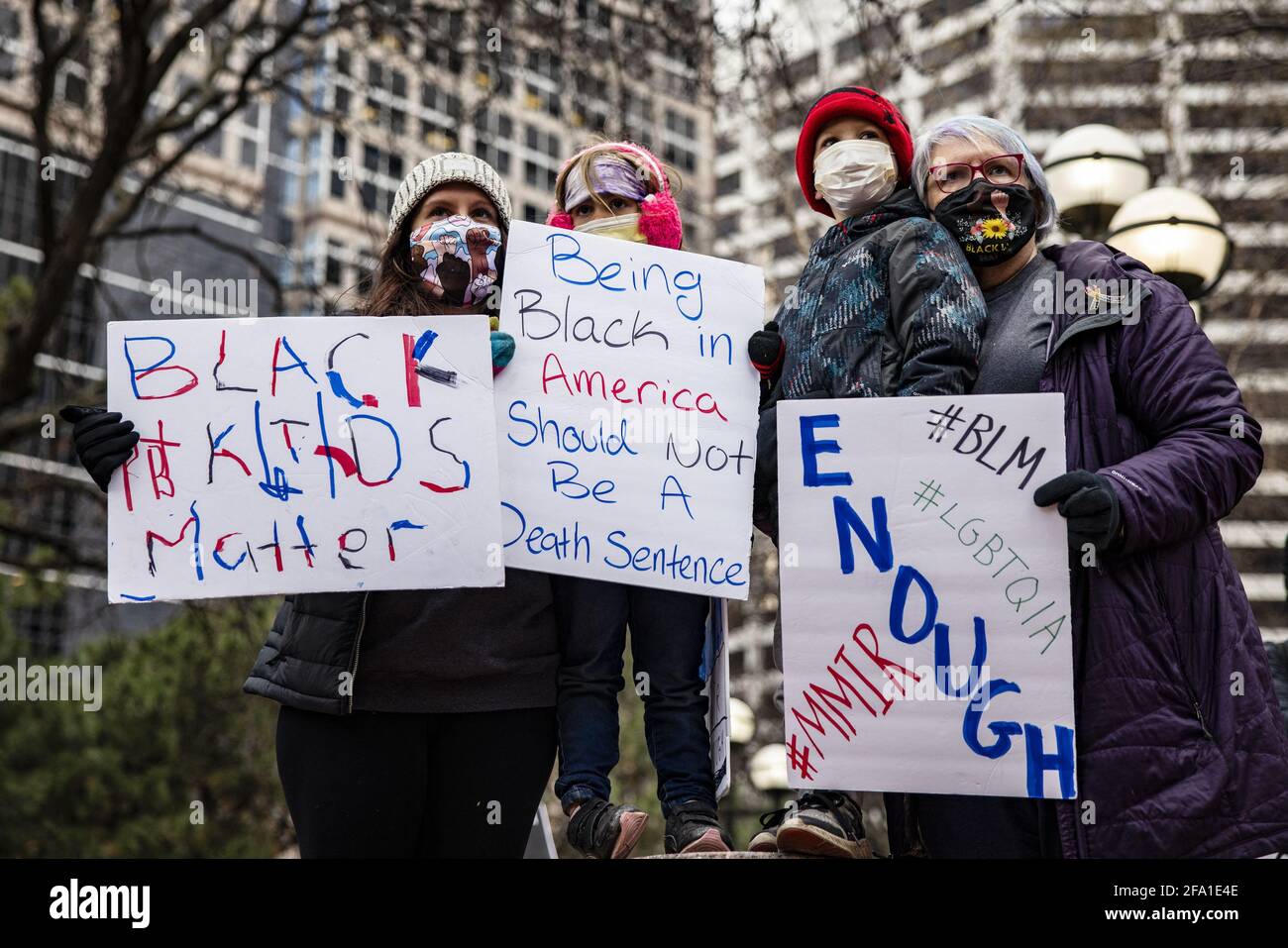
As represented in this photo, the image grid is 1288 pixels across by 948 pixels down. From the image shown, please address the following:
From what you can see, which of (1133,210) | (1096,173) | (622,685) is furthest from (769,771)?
(622,685)

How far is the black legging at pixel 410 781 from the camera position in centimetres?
303

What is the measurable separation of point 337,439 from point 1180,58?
977 cm

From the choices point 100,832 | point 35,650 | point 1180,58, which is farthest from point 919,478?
point 35,650

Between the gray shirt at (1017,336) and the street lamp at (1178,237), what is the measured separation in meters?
4.24

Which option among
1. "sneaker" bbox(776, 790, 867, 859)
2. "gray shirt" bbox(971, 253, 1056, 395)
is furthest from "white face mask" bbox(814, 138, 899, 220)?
"sneaker" bbox(776, 790, 867, 859)

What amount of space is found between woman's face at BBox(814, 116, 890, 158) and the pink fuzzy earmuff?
1.29ft

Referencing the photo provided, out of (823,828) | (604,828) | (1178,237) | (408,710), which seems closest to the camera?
(823,828)

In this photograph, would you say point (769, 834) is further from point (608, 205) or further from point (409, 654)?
point (608, 205)

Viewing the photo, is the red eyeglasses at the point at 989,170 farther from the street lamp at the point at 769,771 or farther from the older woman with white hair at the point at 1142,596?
the street lamp at the point at 769,771

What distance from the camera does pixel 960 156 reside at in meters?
3.16

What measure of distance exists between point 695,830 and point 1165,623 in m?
1.02

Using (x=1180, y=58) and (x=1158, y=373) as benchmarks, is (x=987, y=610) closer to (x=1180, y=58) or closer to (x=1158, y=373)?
(x=1158, y=373)

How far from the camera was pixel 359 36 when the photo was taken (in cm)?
968

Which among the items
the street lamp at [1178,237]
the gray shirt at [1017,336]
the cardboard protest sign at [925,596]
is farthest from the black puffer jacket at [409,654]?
the street lamp at [1178,237]
